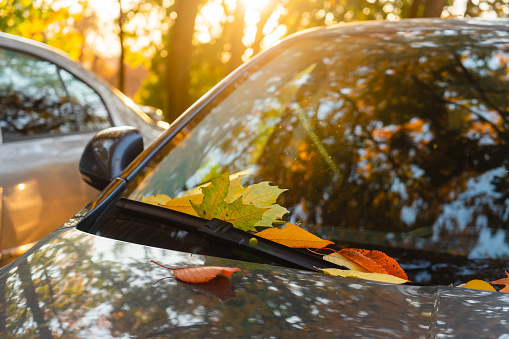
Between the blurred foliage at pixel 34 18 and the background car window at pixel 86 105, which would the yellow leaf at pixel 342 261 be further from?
the blurred foliage at pixel 34 18

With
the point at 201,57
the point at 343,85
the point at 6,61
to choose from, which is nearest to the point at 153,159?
the point at 343,85

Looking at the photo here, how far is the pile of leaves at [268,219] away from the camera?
4.94ft

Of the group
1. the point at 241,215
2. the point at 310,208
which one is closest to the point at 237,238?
the point at 241,215

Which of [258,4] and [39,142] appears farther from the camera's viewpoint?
[258,4]

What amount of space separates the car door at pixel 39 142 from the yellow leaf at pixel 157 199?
4.90 ft

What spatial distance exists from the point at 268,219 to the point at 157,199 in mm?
362

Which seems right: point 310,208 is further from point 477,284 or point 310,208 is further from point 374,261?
point 477,284

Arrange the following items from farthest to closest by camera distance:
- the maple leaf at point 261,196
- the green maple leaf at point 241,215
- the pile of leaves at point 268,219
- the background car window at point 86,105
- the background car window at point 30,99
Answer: the background car window at point 86,105 → the background car window at point 30,99 → the maple leaf at point 261,196 → the green maple leaf at point 241,215 → the pile of leaves at point 268,219

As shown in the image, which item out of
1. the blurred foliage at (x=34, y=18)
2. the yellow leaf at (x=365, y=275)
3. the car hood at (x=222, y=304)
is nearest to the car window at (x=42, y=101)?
the car hood at (x=222, y=304)

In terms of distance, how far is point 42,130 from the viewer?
138 inches

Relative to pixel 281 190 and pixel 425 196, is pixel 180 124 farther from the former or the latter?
pixel 425 196

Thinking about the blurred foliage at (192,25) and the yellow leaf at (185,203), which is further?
the blurred foliage at (192,25)

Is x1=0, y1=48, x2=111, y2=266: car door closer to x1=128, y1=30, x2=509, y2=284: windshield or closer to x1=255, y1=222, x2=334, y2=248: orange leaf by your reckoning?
x1=128, y1=30, x2=509, y2=284: windshield

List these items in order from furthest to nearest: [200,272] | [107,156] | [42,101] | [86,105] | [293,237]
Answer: [86,105]
[42,101]
[107,156]
[293,237]
[200,272]
